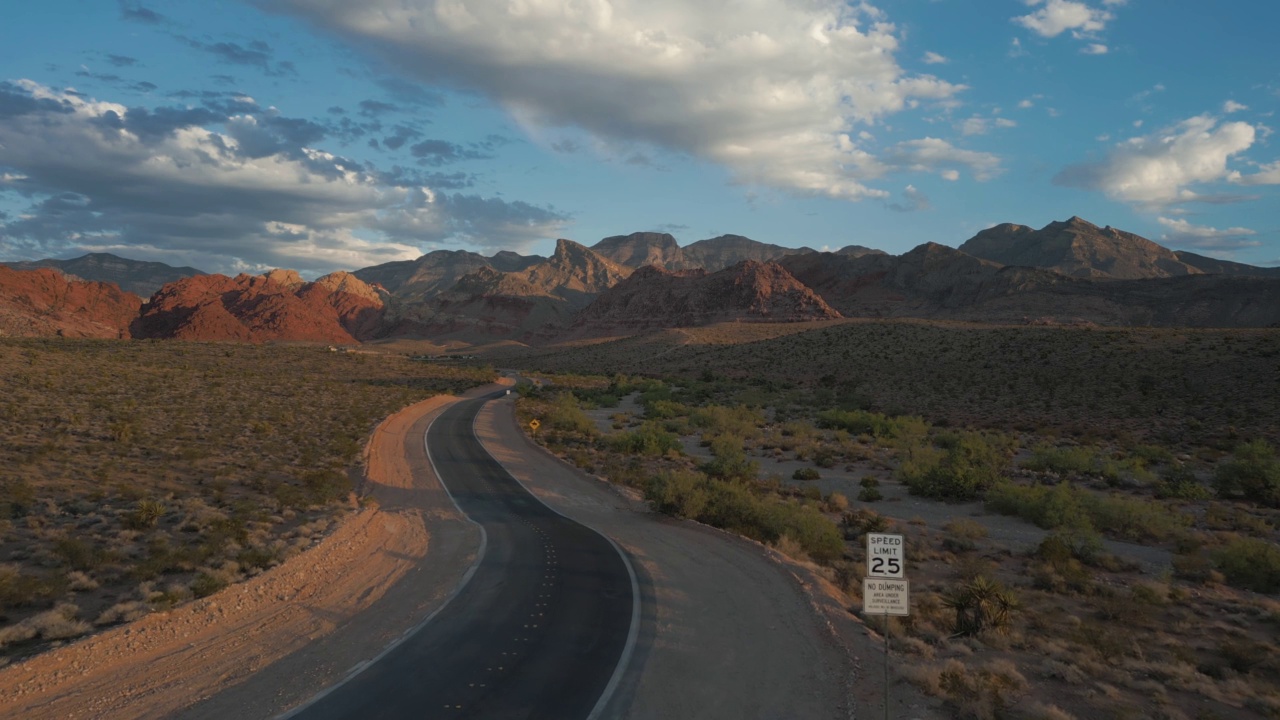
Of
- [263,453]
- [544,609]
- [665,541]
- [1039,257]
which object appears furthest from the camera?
[1039,257]

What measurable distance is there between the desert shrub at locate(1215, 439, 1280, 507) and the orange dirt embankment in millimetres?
26585

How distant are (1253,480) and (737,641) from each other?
869 inches

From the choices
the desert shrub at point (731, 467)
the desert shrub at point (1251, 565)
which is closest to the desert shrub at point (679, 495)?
the desert shrub at point (731, 467)

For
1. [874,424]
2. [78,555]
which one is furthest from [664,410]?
[78,555]

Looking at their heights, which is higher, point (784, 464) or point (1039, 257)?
point (1039, 257)

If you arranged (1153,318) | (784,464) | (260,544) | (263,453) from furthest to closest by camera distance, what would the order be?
1. (1153,318)
2. (784,464)
3. (263,453)
4. (260,544)

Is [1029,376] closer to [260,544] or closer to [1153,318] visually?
[260,544]

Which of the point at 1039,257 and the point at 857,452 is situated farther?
the point at 1039,257

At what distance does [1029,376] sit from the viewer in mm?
53375

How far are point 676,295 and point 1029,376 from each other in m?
111

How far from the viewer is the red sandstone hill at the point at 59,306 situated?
11831 cm

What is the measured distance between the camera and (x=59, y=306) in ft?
464

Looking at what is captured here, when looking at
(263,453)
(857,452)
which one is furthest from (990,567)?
(263,453)

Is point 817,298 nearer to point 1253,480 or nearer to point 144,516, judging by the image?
point 1253,480
